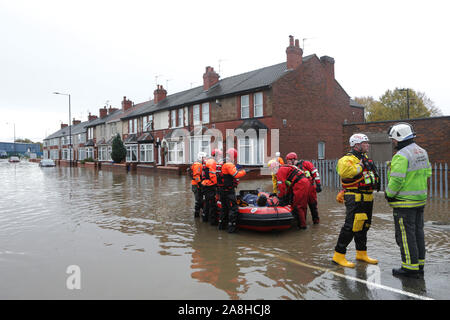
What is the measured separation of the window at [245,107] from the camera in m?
24.8

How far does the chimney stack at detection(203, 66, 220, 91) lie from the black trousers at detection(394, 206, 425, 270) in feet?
92.3

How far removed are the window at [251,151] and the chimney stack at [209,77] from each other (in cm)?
921

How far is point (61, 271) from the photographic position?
17.5 feet

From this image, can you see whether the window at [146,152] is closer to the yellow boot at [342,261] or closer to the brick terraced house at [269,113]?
the brick terraced house at [269,113]

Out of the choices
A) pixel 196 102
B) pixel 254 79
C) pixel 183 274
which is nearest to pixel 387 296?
pixel 183 274

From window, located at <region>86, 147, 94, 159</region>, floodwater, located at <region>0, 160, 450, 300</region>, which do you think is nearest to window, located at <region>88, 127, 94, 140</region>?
window, located at <region>86, 147, 94, 159</region>

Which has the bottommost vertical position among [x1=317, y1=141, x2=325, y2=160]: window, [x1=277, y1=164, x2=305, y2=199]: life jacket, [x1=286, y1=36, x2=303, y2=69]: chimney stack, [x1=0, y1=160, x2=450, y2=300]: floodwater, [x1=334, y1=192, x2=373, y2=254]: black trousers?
[x1=0, y1=160, x2=450, y2=300]: floodwater

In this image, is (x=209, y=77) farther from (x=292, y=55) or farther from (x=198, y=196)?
(x=198, y=196)

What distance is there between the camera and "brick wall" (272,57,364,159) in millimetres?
23750

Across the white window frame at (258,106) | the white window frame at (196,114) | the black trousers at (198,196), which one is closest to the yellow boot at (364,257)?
the black trousers at (198,196)

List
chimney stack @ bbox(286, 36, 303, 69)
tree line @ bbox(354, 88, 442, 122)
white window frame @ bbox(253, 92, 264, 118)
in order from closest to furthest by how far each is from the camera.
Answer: white window frame @ bbox(253, 92, 264, 118), chimney stack @ bbox(286, 36, 303, 69), tree line @ bbox(354, 88, 442, 122)

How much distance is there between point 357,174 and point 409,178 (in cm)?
72

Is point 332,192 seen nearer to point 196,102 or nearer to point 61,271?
point 61,271

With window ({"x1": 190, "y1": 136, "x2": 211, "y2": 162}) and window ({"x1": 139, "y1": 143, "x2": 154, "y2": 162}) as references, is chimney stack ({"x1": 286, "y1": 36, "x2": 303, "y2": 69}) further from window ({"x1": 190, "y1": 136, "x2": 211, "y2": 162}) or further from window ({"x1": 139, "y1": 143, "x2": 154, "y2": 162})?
window ({"x1": 139, "y1": 143, "x2": 154, "y2": 162})
